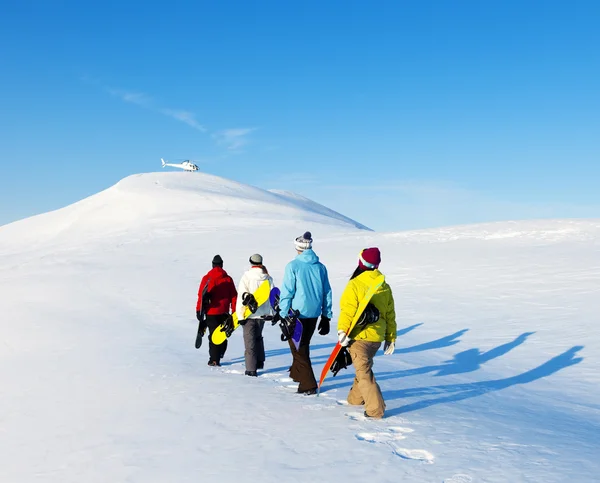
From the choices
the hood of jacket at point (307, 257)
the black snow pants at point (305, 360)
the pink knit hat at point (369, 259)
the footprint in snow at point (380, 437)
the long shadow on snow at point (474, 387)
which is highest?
the hood of jacket at point (307, 257)

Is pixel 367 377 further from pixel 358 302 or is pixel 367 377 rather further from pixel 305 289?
pixel 305 289

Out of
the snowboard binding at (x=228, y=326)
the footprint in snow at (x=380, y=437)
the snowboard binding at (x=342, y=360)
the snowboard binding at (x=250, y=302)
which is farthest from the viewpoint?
the snowboard binding at (x=228, y=326)

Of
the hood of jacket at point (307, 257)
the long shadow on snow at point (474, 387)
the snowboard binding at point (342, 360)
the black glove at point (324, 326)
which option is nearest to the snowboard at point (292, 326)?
the black glove at point (324, 326)

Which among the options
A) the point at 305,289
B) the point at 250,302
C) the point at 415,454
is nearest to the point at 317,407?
the point at 305,289

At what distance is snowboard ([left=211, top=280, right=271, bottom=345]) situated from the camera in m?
8.70

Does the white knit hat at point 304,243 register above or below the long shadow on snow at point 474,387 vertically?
above

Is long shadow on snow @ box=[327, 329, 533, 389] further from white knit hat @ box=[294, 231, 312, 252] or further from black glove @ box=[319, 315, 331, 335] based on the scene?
white knit hat @ box=[294, 231, 312, 252]

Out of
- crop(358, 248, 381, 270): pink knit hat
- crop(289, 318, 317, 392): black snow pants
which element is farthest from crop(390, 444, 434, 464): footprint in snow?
crop(289, 318, 317, 392): black snow pants

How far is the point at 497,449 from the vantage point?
5.23 meters

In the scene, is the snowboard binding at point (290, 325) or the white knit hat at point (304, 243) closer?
the snowboard binding at point (290, 325)

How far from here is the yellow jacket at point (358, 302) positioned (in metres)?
6.09

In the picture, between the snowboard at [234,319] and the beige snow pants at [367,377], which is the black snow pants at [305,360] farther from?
the snowboard at [234,319]

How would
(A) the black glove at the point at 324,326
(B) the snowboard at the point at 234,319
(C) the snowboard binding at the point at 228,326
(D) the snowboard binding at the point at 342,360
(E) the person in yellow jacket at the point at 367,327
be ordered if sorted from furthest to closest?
(C) the snowboard binding at the point at 228,326 < (B) the snowboard at the point at 234,319 < (A) the black glove at the point at 324,326 < (D) the snowboard binding at the point at 342,360 < (E) the person in yellow jacket at the point at 367,327

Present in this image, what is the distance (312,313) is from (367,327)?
1.24 meters
